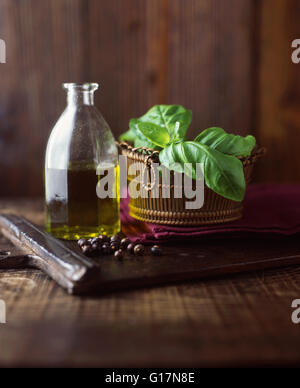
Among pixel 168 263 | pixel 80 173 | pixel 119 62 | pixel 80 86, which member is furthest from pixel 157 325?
pixel 119 62

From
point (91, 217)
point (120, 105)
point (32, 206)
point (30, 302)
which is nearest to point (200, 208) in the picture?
point (91, 217)

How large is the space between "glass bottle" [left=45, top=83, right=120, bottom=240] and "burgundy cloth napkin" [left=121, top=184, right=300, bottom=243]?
0.10 m

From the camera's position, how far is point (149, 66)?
1.82m

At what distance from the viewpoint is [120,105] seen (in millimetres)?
1821

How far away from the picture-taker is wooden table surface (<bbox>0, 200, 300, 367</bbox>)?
1.88 feet

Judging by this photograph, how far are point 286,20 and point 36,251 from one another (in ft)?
4.22

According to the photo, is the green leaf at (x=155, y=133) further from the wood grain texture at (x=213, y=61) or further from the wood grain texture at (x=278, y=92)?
the wood grain texture at (x=278, y=92)

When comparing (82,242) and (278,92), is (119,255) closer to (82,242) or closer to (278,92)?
(82,242)

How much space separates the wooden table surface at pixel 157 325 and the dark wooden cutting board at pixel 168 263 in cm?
2

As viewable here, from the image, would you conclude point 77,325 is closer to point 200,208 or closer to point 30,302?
point 30,302

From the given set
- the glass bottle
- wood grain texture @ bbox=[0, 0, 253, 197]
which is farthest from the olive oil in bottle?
wood grain texture @ bbox=[0, 0, 253, 197]

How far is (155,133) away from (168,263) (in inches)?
10.7

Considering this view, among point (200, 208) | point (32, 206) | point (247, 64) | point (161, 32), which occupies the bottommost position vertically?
point (32, 206)

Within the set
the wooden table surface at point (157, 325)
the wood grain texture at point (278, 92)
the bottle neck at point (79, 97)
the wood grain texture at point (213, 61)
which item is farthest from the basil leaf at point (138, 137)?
the wood grain texture at point (278, 92)
